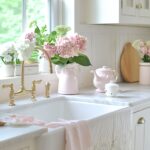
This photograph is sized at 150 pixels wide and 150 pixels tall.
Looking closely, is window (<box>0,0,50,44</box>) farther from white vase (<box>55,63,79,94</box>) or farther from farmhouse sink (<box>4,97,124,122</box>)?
farmhouse sink (<box>4,97,124,122</box>)

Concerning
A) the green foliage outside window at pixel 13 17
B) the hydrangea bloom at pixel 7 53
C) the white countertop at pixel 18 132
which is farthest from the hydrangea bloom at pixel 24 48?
the white countertop at pixel 18 132

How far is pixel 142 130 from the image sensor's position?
246 centimetres

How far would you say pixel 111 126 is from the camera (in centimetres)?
204

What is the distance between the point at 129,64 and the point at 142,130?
3.36 feet

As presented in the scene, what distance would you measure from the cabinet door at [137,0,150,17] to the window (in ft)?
2.58

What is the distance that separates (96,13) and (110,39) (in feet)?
1.38

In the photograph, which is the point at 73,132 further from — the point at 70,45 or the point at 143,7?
the point at 143,7

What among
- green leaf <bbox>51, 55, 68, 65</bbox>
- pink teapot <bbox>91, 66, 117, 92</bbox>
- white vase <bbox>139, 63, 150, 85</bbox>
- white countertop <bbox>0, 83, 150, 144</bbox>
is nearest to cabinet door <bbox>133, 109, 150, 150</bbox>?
white countertop <bbox>0, 83, 150, 144</bbox>

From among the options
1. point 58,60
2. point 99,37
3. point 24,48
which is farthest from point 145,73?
point 24,48

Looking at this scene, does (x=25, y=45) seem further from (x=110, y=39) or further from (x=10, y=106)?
(x=110, y=39)

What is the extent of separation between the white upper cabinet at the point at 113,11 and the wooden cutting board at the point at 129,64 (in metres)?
0.44

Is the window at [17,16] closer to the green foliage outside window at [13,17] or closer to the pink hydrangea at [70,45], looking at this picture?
the green foliage outside window at [13,17]

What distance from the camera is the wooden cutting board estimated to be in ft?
10.9

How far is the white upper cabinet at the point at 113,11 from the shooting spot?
2742 mm
